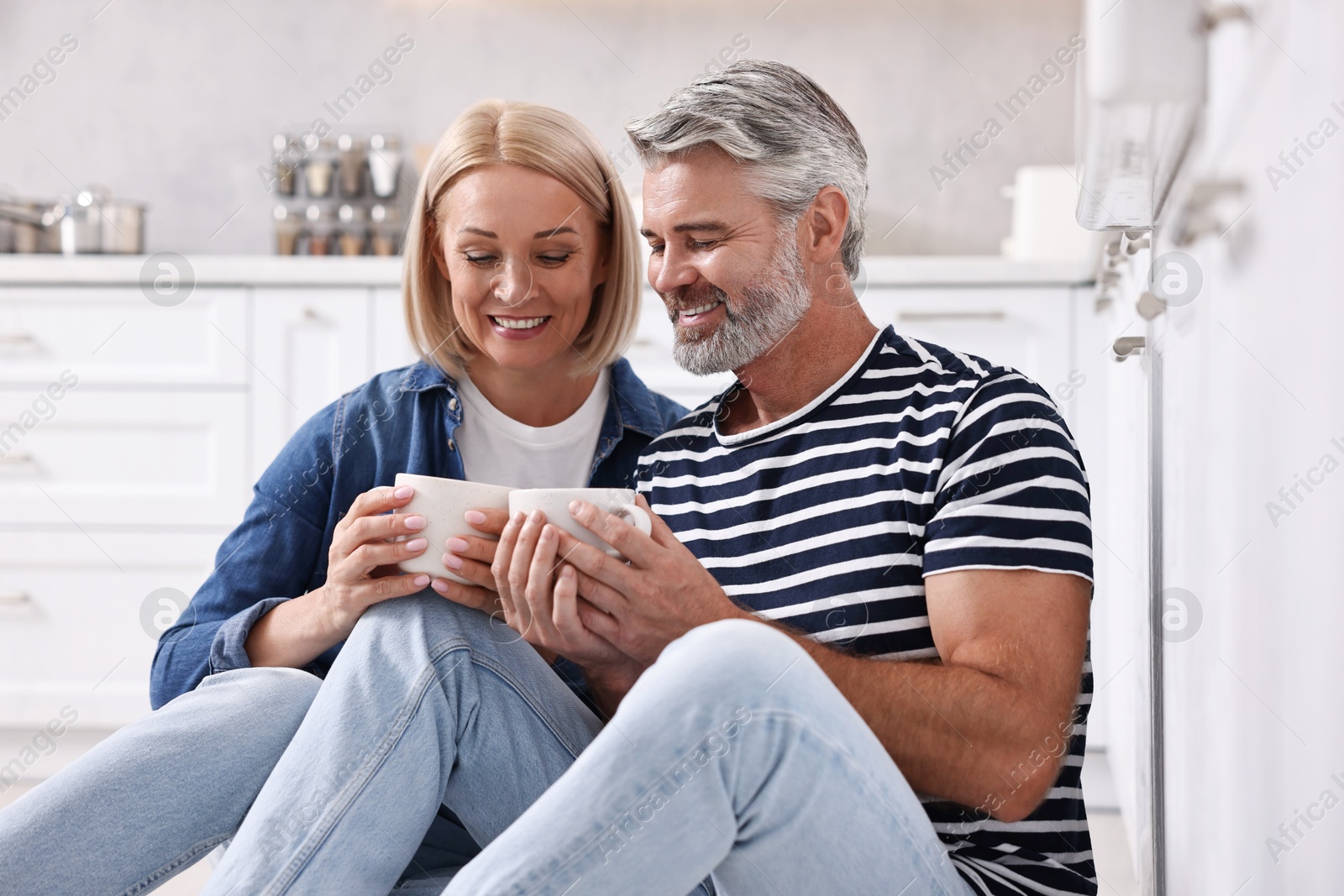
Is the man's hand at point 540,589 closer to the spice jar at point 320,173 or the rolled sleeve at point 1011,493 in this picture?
the rolled sleeve at point 1011,493

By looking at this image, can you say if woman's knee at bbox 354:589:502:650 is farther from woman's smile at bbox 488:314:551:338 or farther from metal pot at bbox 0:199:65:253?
metal pot at bbox 0:199:65:253

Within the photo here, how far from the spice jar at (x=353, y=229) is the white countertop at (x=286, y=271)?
0.44 m

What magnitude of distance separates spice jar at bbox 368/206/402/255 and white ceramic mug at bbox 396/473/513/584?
175 cm

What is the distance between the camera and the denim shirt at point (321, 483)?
1.13 metres

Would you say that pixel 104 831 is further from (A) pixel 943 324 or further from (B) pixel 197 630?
(A) pixel 943 324

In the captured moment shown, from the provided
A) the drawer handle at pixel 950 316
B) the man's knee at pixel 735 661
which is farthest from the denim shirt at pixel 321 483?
the drawer handle at pixel 950 316

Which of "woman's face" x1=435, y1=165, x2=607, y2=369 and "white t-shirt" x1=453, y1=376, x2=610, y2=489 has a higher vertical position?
"woman's face" x1=435, y1=165, x2=607, y2=369

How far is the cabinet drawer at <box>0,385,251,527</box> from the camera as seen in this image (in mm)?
2121

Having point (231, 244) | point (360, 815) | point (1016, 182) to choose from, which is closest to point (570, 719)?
point (360, 815)

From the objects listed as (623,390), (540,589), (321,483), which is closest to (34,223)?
(321,483)

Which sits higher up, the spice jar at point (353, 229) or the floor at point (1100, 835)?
the spice jar at point (353, 229)

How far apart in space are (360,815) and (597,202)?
70 centimetres

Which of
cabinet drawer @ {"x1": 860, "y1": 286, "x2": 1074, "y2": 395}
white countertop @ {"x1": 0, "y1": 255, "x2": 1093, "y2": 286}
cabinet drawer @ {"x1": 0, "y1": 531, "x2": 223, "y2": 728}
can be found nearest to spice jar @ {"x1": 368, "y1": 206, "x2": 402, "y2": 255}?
white countertop @ {"x1": 0, "y1": 255, "x2": 1093, "y2": 286}

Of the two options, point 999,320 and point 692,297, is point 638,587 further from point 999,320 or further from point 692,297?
point 999,320
